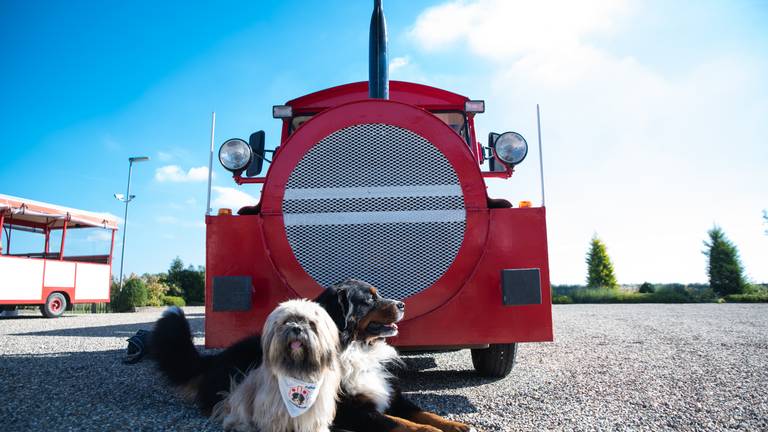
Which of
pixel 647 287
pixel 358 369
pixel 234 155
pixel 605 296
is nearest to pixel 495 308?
pixel 358 369

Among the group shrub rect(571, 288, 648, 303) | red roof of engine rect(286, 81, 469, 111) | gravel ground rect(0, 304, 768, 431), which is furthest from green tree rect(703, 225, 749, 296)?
red roof of engine rect(286, 81, 469, 111)

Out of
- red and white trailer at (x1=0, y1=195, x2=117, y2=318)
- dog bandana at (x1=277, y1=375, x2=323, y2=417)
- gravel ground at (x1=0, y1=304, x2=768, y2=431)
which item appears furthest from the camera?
red and white trailer at (x1=0, y1=195, x2=117, y2=318)

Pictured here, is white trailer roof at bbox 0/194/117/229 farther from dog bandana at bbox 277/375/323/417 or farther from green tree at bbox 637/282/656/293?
green tree at bbox 637/282/656/293

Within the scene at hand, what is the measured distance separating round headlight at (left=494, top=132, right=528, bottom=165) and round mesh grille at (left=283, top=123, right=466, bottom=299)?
40.8 inches

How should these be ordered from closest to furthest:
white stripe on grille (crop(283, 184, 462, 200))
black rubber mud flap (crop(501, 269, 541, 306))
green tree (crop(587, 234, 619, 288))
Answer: black rubber mud flap (crop(501, 269, 541, 306)), white stripe on grille (crop(283, 184, 462, 200)), green tree (crop(587, 234, 619, 288))

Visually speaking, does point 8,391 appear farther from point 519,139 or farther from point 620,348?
point 620,348

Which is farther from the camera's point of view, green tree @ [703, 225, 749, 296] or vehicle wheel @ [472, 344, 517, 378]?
green tree @ [703, 225, 749, 296]

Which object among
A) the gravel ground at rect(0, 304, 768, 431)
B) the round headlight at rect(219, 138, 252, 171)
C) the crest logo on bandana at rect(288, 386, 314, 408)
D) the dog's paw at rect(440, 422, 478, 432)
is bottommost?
the gravel ground at rect(0, 304, 768, 431)

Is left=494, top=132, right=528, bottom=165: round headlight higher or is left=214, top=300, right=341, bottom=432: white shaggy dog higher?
left=494, top=132, right=528, bottom=165: round headlight

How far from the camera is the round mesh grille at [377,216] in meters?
2.97

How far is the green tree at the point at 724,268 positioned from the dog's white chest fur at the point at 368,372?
2829 centimetres

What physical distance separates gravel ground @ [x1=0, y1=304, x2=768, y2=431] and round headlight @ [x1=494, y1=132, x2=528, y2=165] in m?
1.82

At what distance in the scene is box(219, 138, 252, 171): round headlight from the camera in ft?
12.3

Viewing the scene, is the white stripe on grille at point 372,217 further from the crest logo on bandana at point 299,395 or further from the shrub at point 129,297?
the shrub at point 129,297
